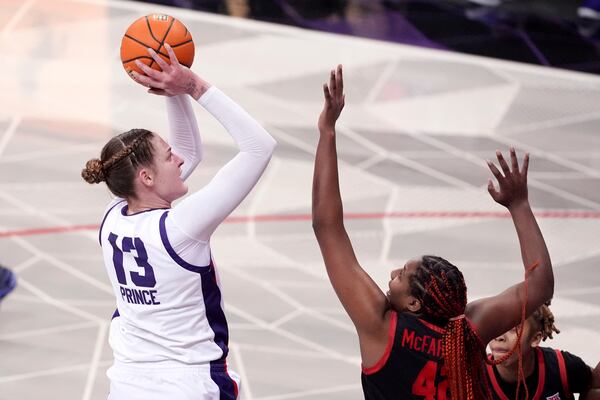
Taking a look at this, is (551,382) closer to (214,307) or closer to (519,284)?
(519,284)

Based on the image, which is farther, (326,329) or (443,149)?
(443,149)

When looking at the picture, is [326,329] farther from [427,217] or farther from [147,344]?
[147,344]

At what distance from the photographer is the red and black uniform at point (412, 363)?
369cm

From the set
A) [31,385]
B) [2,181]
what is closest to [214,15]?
[2,181]

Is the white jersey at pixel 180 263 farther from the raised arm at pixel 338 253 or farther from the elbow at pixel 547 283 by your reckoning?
the elbow at pixel 547 283

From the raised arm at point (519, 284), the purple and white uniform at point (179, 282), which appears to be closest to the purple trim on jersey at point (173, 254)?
the purple and white uniform at point (179, 282)

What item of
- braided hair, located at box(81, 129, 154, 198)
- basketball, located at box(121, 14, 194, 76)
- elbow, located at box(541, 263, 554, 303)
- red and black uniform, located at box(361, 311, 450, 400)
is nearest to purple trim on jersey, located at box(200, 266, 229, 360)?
braided hair, located at box(81, 129, 154, 198)

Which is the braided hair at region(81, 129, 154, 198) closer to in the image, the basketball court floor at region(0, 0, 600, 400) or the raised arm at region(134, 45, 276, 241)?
the raised arm at region(134, 45, 276, 241)

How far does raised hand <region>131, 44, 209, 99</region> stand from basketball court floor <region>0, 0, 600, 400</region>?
2.79 metres

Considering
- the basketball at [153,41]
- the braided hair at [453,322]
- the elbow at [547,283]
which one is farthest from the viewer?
the basketball at [153,41]

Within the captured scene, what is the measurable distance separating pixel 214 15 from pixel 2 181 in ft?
17.3

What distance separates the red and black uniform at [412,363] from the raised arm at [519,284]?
222mm

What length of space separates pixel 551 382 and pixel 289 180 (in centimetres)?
504

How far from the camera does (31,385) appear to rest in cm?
638
